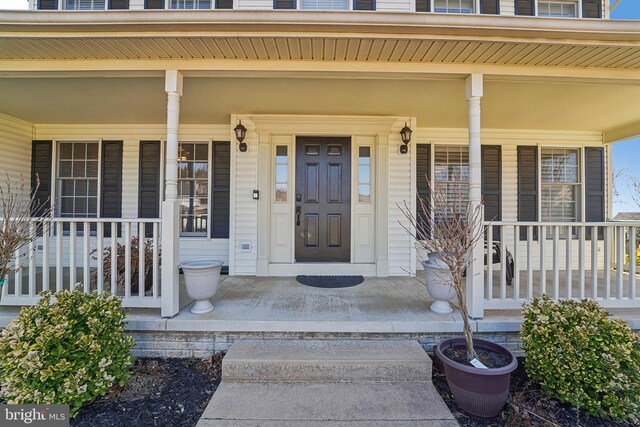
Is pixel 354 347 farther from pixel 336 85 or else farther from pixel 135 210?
pixel 135 210

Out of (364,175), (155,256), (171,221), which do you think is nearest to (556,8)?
(364,175)

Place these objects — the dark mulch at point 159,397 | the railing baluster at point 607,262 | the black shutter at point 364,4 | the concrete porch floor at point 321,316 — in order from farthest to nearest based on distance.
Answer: the black shutter at point 364,4
the railing baluster at point 607,262
the concrete porch floor at point 321,316
the dark mulch at point 159,397

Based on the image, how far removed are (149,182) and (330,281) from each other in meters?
3.30

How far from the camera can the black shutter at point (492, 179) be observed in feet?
16.2

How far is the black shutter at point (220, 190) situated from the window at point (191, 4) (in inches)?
73.8

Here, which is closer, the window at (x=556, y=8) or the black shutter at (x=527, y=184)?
the window at (x=556, y=8)

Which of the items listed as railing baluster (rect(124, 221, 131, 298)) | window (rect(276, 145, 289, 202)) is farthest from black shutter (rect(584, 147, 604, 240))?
railing baluster (rect(124, 221, 131, 298))

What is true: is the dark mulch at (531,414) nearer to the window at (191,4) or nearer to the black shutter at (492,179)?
the black shutter at (492,179)

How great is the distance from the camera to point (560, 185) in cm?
508

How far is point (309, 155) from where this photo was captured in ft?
14.6

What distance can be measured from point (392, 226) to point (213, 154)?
299 centimetres

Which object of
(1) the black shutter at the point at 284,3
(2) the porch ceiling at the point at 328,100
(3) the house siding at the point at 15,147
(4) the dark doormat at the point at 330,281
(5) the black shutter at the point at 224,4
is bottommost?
(4) the dark doormat at the point at 330,281

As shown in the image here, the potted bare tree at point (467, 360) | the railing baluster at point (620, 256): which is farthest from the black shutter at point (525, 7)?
the potted bare tree at point (467, 360)

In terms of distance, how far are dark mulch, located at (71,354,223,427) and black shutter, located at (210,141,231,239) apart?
2.39 m
